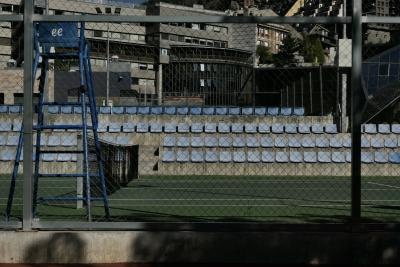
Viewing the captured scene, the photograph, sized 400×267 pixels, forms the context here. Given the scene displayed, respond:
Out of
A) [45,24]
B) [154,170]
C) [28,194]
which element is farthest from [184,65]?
[154,170]

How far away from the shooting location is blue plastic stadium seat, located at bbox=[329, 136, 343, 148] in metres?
26.0

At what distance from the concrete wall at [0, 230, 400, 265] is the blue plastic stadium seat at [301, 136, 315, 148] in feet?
62.5

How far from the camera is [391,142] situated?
25.9 meters

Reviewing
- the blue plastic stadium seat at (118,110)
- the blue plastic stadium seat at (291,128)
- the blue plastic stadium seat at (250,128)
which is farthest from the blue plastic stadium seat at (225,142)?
the blue plastic stadium seat at (118,110)

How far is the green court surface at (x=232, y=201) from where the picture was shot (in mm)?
10805

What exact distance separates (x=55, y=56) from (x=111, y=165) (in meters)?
9.52

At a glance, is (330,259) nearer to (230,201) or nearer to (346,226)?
(346,226)

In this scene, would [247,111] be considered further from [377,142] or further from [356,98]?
[356,98]

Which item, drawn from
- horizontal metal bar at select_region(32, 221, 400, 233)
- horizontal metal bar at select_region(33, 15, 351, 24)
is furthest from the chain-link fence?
horizontal metal bar at select_region(32, 221, 400, 233)

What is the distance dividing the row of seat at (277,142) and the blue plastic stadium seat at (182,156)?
0.45 meters

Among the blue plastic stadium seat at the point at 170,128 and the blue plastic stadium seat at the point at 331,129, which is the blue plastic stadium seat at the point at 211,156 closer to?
the blue plastic stadium seat at the point at 170,128

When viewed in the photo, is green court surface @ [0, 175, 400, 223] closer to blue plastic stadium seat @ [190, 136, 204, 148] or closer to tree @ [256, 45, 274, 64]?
blue plastic stadium seat @ [190, 136, 204, 148]

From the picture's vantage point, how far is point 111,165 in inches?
706

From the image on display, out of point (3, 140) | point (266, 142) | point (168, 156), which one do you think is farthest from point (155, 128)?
point (3, 140)
